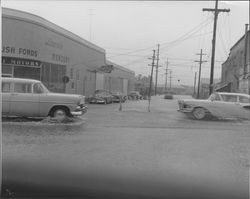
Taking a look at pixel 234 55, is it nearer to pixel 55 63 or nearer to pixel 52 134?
pixel 55 63

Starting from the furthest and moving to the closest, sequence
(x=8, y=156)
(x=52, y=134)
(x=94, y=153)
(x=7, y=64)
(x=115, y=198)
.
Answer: (x=7, y=64) < (x=52, y=134) < (x=94, y=153) < (x=8, y=156) < (x=115, y=198)

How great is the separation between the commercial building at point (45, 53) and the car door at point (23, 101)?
41.0ft

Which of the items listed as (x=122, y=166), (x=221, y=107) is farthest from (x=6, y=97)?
(x=221, y=107)

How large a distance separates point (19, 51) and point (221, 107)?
15293 millimetres

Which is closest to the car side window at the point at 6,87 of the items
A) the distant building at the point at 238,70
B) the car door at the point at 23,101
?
the car door at the point at 23,101

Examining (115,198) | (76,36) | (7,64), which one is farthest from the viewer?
(76,36)

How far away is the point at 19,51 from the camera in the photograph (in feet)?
91.9

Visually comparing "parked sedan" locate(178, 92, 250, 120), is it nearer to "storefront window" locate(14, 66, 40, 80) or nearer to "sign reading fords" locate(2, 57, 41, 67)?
"sign reading fords" locate(2, 57, 41, 67)

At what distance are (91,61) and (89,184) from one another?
130ft

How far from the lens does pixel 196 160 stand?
7941 mm

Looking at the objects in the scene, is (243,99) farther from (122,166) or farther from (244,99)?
(122,166)

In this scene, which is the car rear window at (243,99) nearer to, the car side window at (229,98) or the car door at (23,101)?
the car side window at (229,98)

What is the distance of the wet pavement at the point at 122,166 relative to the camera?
5.85 metres

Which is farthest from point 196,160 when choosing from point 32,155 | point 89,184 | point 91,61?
point 91,61
